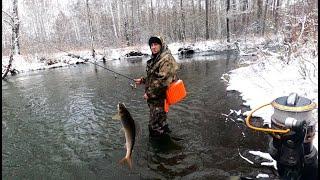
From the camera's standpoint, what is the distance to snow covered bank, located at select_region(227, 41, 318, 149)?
8.58m

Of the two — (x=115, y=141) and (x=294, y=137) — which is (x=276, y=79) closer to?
(x=115, y=141)

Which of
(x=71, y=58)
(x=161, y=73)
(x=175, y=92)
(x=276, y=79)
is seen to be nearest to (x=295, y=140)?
(x=175, y=92)

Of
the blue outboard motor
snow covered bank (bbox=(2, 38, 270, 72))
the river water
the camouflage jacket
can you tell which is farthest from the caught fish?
snow covered bank (bbox=(2, 38, 270, 72))

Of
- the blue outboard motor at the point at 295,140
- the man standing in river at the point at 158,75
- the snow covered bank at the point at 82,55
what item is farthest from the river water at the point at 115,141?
the snow covered bank at the point at 82,55

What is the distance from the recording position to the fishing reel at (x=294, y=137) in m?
3.78

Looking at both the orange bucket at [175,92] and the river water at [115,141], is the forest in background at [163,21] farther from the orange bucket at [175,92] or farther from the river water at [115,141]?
the orange bucket at [175,92]

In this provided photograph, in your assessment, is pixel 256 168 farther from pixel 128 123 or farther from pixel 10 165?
pixel 10 165

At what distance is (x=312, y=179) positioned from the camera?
402 centimetres

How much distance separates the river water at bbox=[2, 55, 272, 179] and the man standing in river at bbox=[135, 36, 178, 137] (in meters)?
0.70

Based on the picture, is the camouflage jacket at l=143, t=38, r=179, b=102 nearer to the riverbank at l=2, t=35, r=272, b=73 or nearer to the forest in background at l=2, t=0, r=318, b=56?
the riverbank at l=2, t=35, r=272, b=73

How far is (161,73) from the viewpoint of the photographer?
6.41 metres

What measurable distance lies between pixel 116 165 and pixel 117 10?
43018 mm

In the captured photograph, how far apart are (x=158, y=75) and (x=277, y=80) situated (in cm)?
552

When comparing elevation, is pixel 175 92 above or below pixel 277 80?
above
